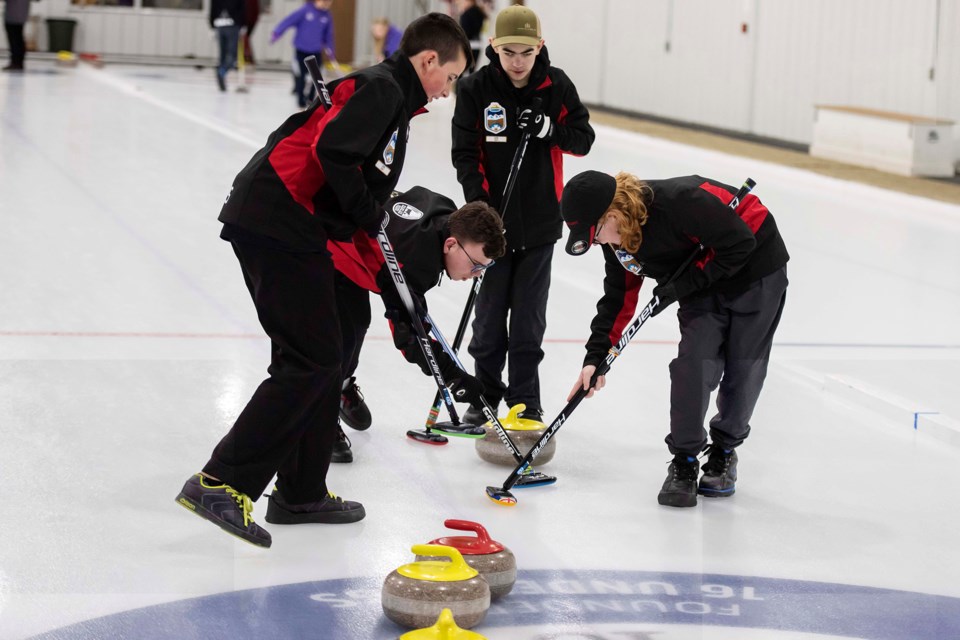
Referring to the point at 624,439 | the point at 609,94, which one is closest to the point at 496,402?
the point at 624,439

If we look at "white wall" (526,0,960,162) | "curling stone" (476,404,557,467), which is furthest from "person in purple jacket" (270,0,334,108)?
"curling stone" (476,404,557,467)

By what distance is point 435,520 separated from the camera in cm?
379

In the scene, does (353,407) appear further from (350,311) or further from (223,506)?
(223,506)

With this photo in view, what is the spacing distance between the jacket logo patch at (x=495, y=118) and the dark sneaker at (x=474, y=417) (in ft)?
3.21

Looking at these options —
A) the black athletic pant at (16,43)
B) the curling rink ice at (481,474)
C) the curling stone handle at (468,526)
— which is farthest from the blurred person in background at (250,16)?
the curling stone handle at (468,526)

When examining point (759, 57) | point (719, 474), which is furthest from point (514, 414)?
point (759, 57)

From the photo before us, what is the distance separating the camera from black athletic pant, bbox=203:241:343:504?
341cm

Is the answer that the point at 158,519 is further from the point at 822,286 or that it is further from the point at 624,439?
the point at 822,286

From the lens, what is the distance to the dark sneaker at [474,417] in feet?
15.5

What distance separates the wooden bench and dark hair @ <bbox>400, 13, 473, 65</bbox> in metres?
9.22

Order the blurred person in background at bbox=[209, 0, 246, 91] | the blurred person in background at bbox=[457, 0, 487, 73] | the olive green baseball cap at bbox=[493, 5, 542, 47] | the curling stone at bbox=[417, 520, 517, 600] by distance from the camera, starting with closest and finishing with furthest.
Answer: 1. the curling stone at bbox=[417, 520, 517, 600]
2. the olive green baseball cap at bbox=[493, 5, 542, 47]
3. the blurred person in background at bbox=[457, 0, 487, 73]
4. the blurred person in background at bbox=[209, 0, 246, 91]

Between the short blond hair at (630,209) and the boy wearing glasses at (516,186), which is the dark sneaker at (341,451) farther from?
the short blond hair at (630,209)

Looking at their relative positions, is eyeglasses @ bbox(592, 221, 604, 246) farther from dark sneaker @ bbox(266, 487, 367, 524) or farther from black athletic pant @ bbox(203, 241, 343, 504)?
dark sneaker @ bbox(266, 487, 367, 524)

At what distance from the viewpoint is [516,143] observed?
464 centimetres
